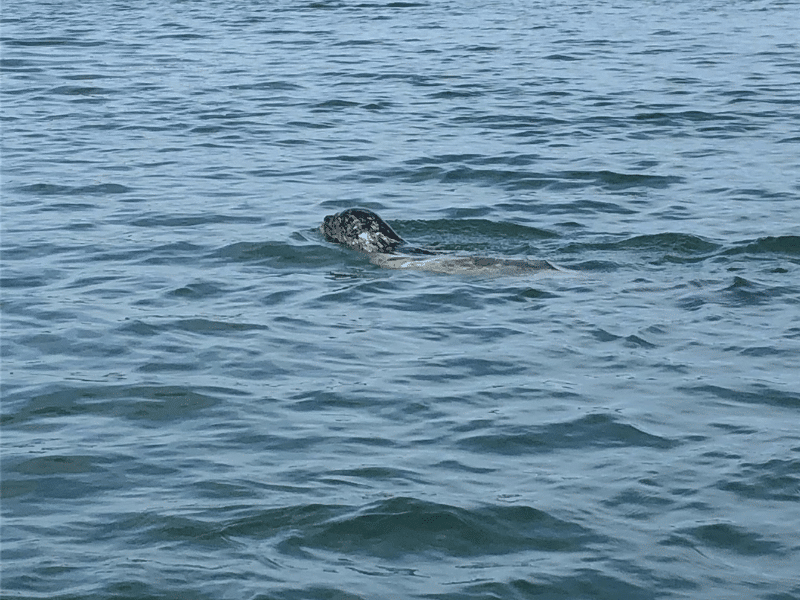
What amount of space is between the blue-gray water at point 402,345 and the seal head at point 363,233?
0.30 metres

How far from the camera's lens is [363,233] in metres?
12.3

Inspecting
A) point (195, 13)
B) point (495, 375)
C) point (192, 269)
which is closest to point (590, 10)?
point (195, 13)

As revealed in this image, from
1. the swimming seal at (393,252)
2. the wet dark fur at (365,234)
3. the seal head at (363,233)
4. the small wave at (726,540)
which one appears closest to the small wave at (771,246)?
the swimming seal at (393,252)

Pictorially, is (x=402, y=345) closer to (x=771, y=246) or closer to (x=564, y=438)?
(x=564, y=438)

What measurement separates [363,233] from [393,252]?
14.0 inches

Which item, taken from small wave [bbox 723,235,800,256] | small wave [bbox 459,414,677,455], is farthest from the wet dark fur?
small wave [bbox 459,414,677,455]

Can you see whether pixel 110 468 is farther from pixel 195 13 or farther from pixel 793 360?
pixel 195 13

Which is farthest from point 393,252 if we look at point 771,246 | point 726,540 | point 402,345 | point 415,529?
point 726,540

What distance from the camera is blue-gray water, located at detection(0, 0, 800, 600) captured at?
6.43 meters

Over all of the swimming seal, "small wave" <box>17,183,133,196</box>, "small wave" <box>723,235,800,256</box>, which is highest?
"small wave" <box>17,183,133,196</box>

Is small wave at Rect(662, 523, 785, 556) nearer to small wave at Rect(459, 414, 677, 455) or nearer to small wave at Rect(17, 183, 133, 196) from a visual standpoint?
small wave at Rect(459, 414, 677, 455)

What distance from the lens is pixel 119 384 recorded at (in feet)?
28.6

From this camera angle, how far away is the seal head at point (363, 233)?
12227mm

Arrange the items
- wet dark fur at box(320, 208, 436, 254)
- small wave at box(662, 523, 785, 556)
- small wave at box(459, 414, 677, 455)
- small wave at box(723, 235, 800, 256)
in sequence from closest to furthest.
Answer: small wave at box(662, 523, 785, 556), small wave at box(459, 414, 677, 455), small wave at box(723, 235, 800, 256), wet dark fur at box(320, 208, 436, 254)
